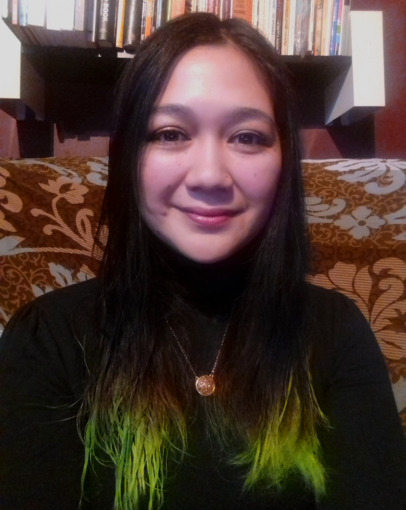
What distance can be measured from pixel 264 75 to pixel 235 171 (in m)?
0.16

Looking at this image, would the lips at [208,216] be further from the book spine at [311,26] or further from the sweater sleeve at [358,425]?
the book spine at [311,26]

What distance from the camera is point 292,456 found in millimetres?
661

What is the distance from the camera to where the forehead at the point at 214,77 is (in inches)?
23.7

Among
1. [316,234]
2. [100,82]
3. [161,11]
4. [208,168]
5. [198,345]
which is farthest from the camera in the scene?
[100,82]

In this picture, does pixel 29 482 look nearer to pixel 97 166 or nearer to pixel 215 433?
pixel 215 433

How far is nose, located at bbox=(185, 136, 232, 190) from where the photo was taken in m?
0.60

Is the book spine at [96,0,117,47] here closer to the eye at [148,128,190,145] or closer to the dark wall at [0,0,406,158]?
the dark wall at [0,0,406,158]

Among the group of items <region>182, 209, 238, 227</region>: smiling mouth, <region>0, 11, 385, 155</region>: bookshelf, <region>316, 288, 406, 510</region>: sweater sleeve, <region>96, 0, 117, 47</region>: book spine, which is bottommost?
<region>316, 288, 406, 510</region>: sweater sleeve

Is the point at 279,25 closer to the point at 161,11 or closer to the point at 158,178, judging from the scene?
the point at 161,11

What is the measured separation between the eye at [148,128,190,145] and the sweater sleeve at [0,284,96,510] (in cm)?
29

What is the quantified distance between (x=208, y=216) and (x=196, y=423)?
0.98 ft

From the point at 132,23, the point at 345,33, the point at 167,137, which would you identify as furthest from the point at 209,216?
the point at 345,33

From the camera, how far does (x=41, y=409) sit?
601 millimetres

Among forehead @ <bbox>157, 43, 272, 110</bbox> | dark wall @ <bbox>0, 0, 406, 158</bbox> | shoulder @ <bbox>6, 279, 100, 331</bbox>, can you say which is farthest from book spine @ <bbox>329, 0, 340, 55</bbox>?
shoulder @ <bbox>6, 279, 100, 331</bbox>
